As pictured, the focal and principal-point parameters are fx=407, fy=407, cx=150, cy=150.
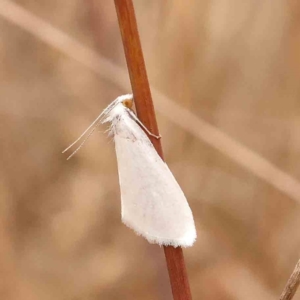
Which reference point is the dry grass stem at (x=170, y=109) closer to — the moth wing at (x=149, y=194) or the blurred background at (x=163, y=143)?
the blurred background at (x=163, y=143)

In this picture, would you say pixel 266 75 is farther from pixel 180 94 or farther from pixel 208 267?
pixel 208 267

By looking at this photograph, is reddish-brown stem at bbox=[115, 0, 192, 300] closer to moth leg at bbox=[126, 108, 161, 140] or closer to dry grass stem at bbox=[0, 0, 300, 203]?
moth leg at bbox=[126, 108, 161, 140]

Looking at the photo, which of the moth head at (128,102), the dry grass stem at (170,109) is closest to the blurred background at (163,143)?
the dry grass stem at (170,109)

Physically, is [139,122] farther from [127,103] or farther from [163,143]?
[163,143]

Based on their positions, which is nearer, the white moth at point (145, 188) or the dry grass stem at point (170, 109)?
the white moth at point (145, 188)

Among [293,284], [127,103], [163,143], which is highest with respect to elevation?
[163,143]

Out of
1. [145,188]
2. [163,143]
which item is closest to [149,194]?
[145,188]

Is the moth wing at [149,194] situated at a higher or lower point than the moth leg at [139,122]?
lower

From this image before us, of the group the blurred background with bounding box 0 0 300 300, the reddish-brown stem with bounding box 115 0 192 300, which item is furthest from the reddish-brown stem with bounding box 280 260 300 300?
the blurred background with bounding box 0 0 300 300
